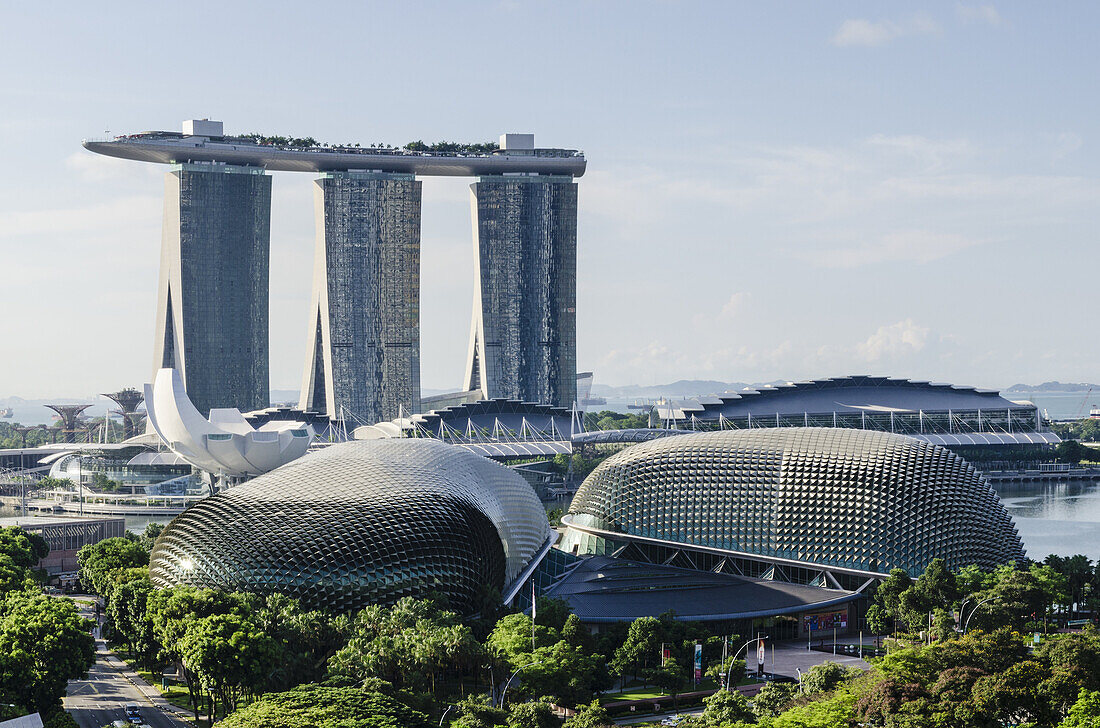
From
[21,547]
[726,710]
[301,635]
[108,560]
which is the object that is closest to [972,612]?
[726,710]

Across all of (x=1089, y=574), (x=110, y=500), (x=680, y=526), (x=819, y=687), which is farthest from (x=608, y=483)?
(x=110, y=500)

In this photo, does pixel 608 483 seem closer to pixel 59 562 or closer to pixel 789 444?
pixel 789 444

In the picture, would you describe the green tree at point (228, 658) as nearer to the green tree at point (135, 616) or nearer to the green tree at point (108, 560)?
the green tree at point (135, 616)

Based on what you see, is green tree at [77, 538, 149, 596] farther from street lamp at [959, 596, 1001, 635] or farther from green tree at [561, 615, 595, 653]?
street lamp at [959, 596, 1001, 635]

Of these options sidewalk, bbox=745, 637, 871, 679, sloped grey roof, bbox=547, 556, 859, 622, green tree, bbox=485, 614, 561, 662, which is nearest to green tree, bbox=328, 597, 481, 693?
green tree, bbox=485, 614, 561, 662

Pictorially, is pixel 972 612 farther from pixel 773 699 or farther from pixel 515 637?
pixel 515 637

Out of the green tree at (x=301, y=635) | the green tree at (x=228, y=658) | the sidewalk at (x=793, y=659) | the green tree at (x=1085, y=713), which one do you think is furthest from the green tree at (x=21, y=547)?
the green tree at (x=1085, y=713)
